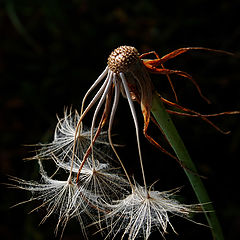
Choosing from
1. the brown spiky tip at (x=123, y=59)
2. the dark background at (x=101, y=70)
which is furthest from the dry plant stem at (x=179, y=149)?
the dark background at (x=101, y=70)

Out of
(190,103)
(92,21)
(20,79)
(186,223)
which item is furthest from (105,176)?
(92,21)

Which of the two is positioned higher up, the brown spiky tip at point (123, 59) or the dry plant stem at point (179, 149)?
the brown spiky tip at point (123, 59)

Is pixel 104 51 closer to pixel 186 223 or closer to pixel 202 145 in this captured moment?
pixel 202 145

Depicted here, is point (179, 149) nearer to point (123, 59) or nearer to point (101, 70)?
point (123, 59)

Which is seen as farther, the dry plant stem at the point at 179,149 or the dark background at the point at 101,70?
the dark background at the point at 101,70

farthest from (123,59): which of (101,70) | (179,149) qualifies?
(101,70)

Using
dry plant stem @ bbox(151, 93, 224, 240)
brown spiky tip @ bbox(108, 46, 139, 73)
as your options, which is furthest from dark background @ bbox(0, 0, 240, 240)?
brown spiky tip @ bbox(108, 46, 139, 73)

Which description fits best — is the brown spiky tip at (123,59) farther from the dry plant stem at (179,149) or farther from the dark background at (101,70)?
the dark background at (101,70)
